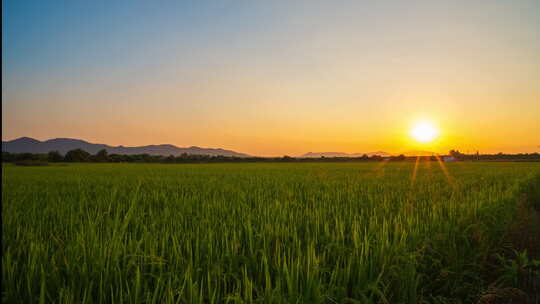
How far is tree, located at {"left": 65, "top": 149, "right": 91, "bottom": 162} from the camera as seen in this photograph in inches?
2148

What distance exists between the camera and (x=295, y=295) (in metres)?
1.70

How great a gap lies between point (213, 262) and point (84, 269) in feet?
2.69

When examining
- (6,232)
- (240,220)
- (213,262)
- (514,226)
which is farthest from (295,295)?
(514,226)

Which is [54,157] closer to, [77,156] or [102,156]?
[77,156]

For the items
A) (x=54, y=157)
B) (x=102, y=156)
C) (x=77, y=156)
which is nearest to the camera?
(x=54, y=157)

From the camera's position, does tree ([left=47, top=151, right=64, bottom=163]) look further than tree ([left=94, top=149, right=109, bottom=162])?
No

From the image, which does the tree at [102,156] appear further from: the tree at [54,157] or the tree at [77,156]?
the tree at [54,157]

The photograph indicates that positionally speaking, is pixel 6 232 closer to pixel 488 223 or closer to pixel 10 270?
pixel 10 270

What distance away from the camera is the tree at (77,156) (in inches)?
2148

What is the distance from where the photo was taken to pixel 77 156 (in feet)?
181

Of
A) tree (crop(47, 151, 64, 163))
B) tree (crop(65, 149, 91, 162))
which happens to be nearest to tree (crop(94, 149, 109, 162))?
tree (crop(65, 149, 91, 162))

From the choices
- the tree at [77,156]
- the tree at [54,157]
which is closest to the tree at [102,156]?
the tree at [77,156]

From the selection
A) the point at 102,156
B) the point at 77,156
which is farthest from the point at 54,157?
the point at 102,156

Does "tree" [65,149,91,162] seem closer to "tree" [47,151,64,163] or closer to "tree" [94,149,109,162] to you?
"tree" [94,149,109,162]
